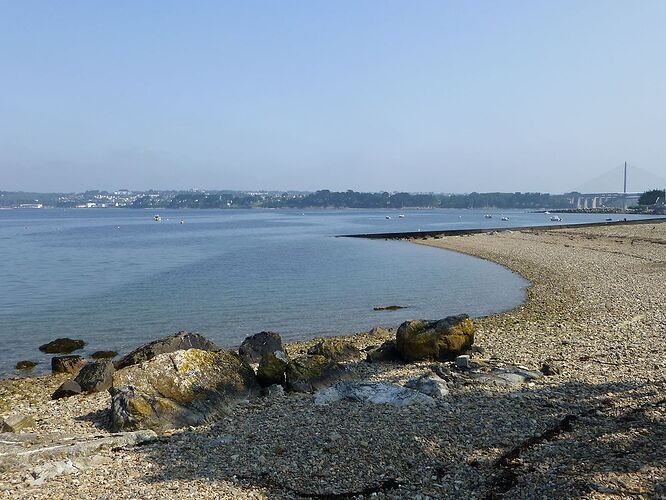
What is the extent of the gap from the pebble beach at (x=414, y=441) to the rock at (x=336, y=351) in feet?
2.73

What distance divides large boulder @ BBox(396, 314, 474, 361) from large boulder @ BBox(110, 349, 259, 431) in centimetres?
422

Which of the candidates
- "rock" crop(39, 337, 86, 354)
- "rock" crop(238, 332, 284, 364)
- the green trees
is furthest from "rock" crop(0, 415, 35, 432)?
the green trees

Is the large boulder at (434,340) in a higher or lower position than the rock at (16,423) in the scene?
higher

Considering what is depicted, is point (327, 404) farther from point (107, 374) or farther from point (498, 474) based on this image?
point (107, 374)

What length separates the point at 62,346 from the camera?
63.0 ft

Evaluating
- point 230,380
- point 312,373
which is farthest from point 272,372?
point 230,380

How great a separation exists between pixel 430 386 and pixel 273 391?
314cm

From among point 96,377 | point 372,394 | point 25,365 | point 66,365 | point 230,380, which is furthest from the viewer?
point 25,365

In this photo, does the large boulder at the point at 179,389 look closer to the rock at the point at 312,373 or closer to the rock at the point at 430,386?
the rock at the point at 312,373

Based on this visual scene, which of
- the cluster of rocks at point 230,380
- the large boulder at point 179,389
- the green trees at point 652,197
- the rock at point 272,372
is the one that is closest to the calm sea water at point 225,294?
the cluster of rocks at point 230,380

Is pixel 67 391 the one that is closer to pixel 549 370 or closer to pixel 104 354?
pixel 104 354

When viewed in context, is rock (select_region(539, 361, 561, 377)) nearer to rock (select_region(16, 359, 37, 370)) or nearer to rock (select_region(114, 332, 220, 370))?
rock (select_region(114, 332, 220, 370))

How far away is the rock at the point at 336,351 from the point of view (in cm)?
1533

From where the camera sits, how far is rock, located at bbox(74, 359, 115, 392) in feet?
43.7
